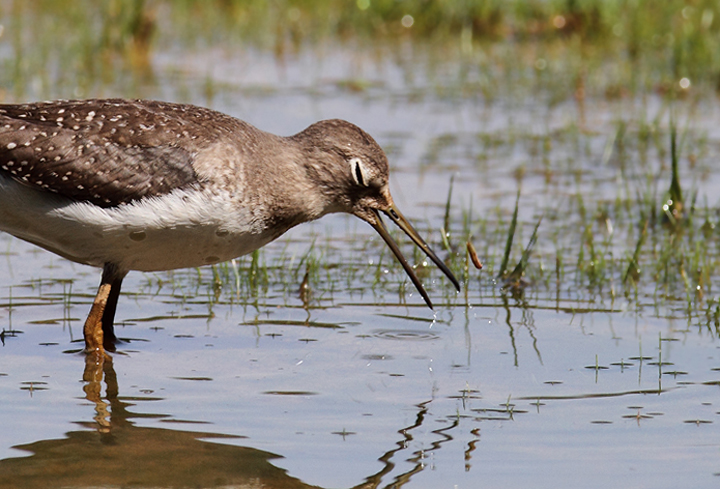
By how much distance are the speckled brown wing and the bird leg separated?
1.77 feet

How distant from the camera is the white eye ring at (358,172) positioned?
7152mm

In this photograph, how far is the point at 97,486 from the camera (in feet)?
16.8

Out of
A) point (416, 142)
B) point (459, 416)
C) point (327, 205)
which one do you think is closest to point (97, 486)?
point (459, 416)

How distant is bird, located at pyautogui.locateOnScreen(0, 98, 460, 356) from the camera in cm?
671

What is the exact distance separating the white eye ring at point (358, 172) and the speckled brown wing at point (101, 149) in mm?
767

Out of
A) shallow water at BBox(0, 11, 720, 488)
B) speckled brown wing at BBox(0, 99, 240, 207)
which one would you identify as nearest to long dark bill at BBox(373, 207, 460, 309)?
shallow water at BBox(0, 11, 720, 488)

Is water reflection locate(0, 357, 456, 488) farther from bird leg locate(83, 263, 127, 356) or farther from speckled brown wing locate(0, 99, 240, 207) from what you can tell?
speckled brown wing locate(0, 99, 240, 207)

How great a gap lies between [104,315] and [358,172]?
5.71ft

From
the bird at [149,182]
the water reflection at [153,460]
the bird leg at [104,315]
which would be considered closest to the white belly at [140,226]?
the bird at [149,182]

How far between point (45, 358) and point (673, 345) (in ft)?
11.9

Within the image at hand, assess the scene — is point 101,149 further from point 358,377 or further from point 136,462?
point 136,462

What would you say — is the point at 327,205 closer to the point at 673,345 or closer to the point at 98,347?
the point at 98,347

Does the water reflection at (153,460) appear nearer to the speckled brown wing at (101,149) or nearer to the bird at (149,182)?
the bird at (149,182)

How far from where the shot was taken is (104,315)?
7.28 m
